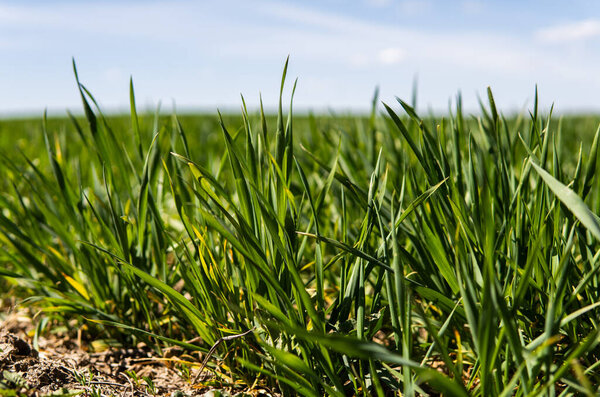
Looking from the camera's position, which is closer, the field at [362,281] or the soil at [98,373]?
the field at [362,281]

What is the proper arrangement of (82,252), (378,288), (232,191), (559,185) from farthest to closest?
(232,191)
(82,252)
(378,288)
(559,185)

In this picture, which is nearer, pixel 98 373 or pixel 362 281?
pixel 362 281

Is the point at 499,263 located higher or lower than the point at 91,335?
higher

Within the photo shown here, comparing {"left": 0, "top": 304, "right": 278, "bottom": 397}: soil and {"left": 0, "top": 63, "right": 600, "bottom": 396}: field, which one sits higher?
{"left": 0, "top": 63, "right": 600, "bottom": 396}: field

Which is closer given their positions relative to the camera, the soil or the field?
the field

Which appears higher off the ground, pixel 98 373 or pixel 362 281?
pixel 362 281

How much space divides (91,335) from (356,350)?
3.29ft

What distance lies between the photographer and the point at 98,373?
1.09 metres

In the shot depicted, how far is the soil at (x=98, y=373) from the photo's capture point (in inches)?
36.5

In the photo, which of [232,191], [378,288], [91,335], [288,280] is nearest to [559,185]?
[378,288]

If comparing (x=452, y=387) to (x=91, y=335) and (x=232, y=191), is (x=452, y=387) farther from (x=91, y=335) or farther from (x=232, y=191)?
(x=232, y=191)

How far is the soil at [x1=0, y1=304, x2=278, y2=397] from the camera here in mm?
926

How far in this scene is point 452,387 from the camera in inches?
25.4

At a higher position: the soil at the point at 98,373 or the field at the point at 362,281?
the field at the point at 362,281
